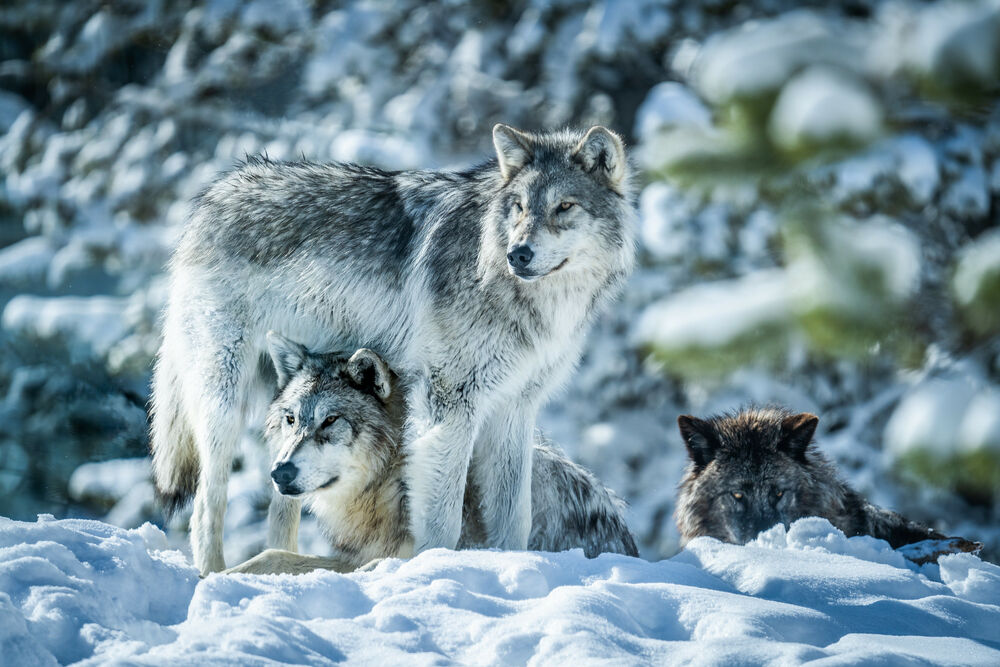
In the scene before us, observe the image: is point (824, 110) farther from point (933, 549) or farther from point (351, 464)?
point (933, 549)

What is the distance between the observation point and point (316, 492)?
4.48 metres

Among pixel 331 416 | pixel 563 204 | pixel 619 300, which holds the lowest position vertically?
pixel 331 416

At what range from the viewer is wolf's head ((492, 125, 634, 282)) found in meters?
4.05

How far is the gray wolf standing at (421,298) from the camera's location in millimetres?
4238

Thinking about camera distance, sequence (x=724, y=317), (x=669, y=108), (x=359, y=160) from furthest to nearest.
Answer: (x=359, y=160) < (x=669, y=108) < (x=724, y=317)

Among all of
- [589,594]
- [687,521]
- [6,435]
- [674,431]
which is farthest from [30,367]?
[589,594]

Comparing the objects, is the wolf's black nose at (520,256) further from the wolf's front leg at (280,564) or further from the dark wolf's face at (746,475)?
the wolf's front leg at (280,564)

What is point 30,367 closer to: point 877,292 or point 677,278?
point 677,278

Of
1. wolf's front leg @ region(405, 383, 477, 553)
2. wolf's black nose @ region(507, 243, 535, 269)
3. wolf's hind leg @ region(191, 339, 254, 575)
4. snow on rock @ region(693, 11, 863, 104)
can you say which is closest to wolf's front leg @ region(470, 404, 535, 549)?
wolf's front leg @ region(405, 383, 477, 553)

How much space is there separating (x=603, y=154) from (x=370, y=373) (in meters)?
1.54

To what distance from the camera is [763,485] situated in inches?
173

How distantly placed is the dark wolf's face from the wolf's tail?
8.87 ft

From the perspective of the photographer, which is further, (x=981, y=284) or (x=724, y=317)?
(x=724, y=317)

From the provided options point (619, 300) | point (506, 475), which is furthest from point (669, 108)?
point (506, 475)
